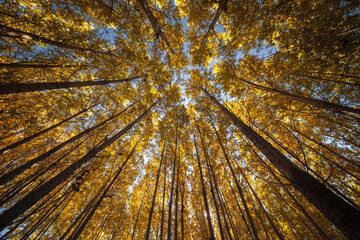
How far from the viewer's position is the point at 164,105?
9172 millimetres

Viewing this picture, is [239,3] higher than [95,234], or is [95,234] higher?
[239,3]

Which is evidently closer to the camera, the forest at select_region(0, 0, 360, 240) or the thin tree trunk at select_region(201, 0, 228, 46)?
the forest at select_region(0, 0, 360, 240)

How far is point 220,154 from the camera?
8719mm

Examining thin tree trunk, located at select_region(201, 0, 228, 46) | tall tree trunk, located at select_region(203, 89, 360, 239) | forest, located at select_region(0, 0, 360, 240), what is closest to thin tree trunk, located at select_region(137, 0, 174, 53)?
forest, located at select_region(0, 0, 360, 240)

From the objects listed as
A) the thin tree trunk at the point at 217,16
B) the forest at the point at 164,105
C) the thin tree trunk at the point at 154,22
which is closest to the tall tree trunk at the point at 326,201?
the forest at the point at 164,105

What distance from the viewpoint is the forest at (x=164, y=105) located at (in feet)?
14.2

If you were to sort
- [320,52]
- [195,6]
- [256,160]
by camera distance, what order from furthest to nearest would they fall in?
1. [256,160]
2. [195,6]
3. [320,52]

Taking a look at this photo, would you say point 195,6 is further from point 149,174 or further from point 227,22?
point 149,174

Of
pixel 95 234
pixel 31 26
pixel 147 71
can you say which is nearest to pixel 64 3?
pixel 31 26

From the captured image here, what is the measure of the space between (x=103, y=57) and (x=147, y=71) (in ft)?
9.06

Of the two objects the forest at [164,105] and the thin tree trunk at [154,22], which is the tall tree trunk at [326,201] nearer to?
the forest at [164,105]

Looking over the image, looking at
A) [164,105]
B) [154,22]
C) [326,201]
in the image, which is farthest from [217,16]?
[326,201]

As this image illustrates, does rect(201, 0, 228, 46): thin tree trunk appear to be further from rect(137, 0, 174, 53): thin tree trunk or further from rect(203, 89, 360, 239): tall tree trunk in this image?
rect(203, 89, 360, 239): tall tree trunk

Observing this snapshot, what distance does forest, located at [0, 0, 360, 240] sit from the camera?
170 inches
